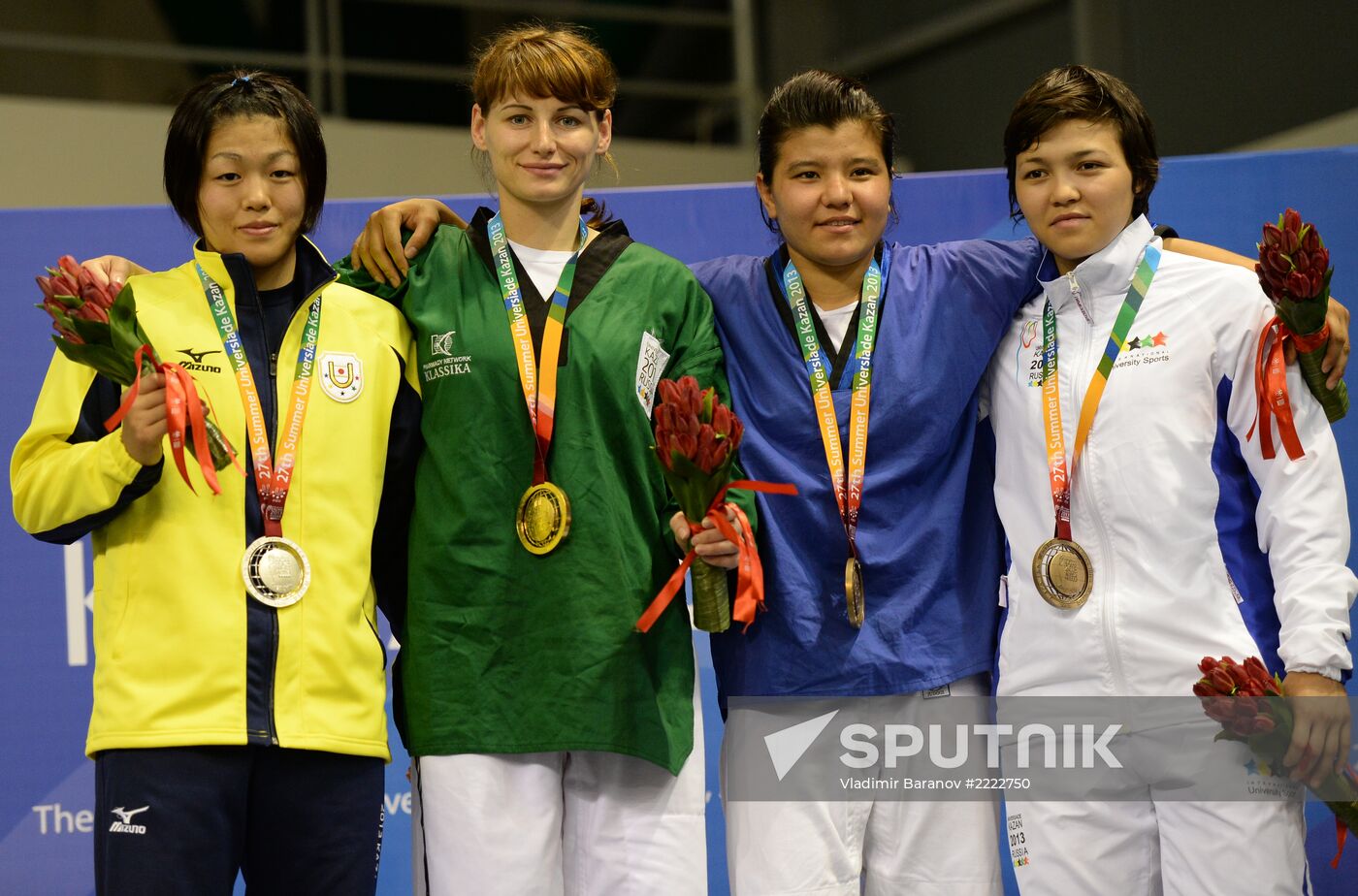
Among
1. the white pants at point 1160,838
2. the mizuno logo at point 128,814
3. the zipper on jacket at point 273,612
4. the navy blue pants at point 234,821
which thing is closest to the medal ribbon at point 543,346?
the zipper on jacket at point 273,612

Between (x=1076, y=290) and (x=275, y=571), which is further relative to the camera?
A: (x=1076, y=290)

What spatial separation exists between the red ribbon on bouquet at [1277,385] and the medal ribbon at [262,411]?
1.78 meters

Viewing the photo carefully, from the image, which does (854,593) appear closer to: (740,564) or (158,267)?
(740,564)

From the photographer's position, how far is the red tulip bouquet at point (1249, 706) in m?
2.44

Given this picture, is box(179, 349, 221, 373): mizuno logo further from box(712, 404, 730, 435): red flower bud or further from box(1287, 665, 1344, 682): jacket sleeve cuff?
box(1287, 665, 1344, 682): jacket sleeve cuff

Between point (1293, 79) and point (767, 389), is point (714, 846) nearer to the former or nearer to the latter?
point (767, 389)

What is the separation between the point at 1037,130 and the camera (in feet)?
9.46

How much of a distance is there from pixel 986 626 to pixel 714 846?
167cm

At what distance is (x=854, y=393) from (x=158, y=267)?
2389mm

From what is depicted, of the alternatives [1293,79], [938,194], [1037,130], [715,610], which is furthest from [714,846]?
[1293,79]

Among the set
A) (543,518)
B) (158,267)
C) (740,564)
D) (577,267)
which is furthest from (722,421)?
(158,267)

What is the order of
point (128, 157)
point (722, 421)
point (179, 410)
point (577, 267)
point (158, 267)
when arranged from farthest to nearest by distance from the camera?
point (128, 157) → point (158, 267) → point (577, 267) → point (722, 421) → point (179, 410)

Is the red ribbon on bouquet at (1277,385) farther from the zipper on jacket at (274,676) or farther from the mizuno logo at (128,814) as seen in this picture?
the mizuno logo at (128,814)

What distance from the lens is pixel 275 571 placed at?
242 centimetres
